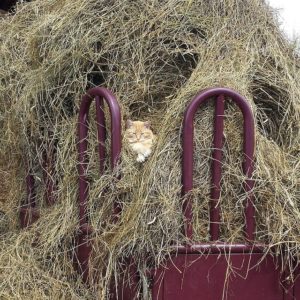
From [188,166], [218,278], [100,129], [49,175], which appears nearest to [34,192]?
[49,175]

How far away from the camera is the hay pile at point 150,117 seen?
2090 millimetres

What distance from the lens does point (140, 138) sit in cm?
221

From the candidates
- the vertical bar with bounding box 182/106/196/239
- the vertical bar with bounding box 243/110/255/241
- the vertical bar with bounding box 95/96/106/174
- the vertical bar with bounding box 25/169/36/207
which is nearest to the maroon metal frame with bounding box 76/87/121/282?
the vertical bar with bounding box 95/96/106/174

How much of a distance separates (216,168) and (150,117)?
54 centimetres

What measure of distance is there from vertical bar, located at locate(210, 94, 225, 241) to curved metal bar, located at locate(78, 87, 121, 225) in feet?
1.29

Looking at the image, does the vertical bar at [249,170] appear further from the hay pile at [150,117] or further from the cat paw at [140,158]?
the cat paw at [140,158]

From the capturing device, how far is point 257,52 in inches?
100

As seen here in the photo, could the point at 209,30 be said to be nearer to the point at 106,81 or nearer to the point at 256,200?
the point at 106,81

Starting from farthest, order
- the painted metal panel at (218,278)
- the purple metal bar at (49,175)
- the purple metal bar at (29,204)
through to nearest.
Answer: the purple metal bar at (29,204) → the purple metal bar at (49,175) → the painted metal panel at (218,278)

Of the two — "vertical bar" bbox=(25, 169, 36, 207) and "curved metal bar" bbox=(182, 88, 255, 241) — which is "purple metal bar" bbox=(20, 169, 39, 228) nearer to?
"vertical bar" bbox=(25, 169, 36, 207)

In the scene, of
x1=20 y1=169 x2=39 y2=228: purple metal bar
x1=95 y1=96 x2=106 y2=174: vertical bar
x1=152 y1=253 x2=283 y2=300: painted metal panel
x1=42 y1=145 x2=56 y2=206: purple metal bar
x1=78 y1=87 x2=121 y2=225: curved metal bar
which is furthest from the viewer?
x1=20 y1=169 x2=39 y2=228: purple metal bar

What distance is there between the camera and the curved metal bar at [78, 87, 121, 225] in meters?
2.17

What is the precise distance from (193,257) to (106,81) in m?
0.97

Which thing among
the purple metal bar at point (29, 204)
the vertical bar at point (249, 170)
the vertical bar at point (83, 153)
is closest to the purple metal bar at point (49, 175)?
the purple metal bar at point (29, 204)
